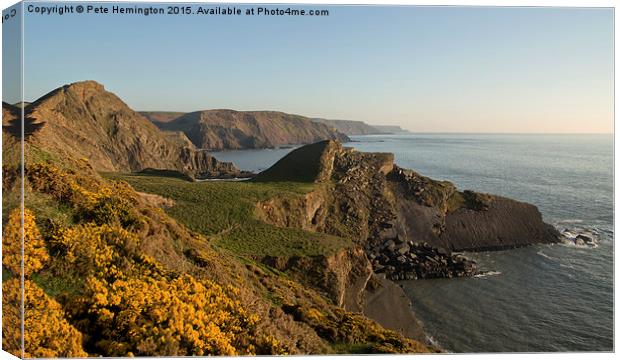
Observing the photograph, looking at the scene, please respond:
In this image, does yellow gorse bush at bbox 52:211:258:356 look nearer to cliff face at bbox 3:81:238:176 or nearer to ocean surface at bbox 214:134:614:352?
ocean surface at bbox 214:134:614:352

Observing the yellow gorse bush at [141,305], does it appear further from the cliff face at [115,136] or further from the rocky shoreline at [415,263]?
the cliff face at [115,136]

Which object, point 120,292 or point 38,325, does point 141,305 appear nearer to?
point 120,292

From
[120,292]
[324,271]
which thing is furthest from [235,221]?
[120,292]

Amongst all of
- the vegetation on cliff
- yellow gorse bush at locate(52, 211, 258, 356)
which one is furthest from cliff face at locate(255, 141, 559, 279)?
yellow gorse bush at locate(52, 211, 258, 356)

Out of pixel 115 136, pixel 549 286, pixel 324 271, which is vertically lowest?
pixel 549 286

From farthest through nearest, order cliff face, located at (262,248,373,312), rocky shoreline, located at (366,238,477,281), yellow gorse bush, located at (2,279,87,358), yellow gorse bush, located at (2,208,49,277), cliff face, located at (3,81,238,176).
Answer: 1. cliff face, located at (3,81,238,176)
2. rocky shoreline, located at (366,238,477,281)
3. cliff face, located at (262,248,373,312)
4. yellow gorse bush, located at (2,208,49,277)
5. yellow gorse bush, located at (2,279,87,358)

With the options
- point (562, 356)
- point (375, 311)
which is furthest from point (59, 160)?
point (375, 311)
